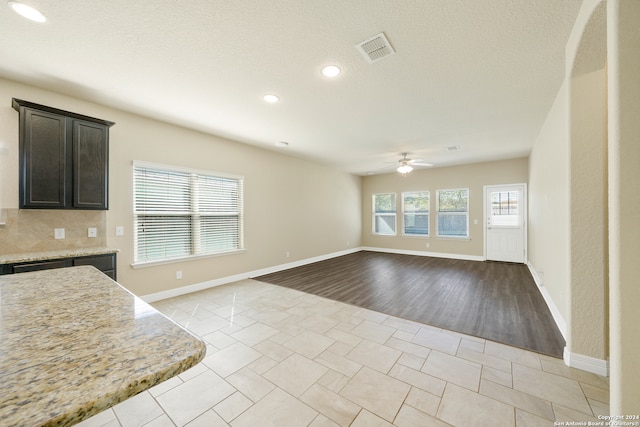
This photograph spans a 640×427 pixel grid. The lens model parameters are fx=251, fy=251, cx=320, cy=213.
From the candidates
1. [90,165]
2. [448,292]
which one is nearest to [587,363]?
[448,292]

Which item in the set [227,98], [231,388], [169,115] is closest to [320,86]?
[227,98]

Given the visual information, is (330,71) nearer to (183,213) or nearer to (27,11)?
(27,11)

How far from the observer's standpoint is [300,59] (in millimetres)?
2311

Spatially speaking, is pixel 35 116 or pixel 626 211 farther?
pixel 35 116

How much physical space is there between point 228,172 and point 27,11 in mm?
3011

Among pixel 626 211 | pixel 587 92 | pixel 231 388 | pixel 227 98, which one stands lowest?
pixel 231 388

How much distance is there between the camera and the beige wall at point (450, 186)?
6363 millimetres

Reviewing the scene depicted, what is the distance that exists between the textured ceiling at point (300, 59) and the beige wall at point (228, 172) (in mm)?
271

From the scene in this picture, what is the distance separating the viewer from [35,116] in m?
2.60

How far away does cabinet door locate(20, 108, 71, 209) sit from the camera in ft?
8.36

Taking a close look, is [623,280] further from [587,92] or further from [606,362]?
[587,92]

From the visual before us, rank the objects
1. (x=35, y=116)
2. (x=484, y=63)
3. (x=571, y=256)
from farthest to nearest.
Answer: (x=35, y=116), (x=484, y=63), (x=571, y=256)

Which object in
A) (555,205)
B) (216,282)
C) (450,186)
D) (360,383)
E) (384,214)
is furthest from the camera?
(384,214)

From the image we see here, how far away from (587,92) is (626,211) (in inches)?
59.4
